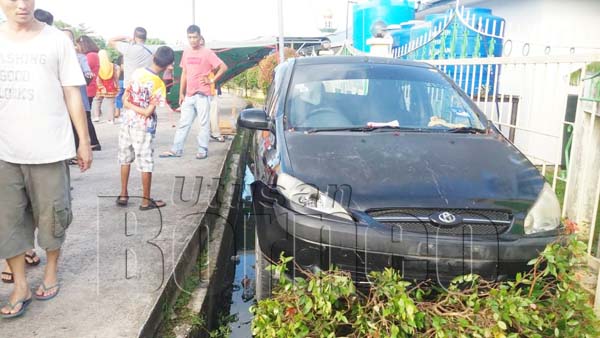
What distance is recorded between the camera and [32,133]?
9.07ft

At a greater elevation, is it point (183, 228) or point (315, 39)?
point (315, 39)

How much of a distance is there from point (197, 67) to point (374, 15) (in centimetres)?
718

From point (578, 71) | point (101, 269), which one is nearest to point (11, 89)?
point (101, 269)

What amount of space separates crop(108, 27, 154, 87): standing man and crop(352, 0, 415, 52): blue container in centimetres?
648

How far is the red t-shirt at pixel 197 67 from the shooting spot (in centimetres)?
702

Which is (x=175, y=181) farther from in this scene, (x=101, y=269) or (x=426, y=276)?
(x=426, y=276)

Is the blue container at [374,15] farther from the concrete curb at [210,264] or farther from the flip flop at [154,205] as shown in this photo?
the flip flop at [154,205]

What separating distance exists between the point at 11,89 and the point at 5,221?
0.76 m

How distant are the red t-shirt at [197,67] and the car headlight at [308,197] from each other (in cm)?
459

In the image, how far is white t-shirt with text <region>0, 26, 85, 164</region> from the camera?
273cm

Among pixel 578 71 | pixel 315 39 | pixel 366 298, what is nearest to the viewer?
pixel 366 298

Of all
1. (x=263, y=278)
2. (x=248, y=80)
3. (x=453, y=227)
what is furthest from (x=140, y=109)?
(x=248, y=80)

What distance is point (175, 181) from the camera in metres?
5.82

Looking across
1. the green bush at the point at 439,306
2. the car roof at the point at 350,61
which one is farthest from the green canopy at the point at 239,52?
the green bush at the point at 439,306
